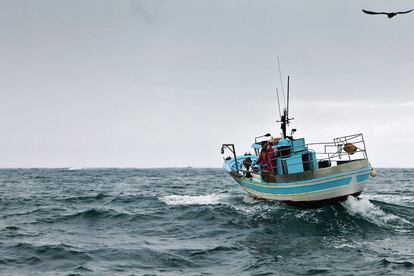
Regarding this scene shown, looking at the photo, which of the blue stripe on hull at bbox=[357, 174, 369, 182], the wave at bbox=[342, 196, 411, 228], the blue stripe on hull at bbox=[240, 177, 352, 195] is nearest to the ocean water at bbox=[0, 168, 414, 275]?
the wave at bbox=[342, 196, 411, 228]

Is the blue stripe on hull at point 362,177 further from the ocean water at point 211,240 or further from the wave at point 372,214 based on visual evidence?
the ocean water at point 211,240

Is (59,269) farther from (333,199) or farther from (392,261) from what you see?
(333,199)

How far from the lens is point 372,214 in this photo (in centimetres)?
1969

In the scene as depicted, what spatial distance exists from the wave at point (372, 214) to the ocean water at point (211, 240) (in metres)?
0.05

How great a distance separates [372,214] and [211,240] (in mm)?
8975

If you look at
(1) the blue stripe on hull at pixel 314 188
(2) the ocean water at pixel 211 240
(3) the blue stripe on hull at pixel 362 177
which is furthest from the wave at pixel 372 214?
(1) the blue stripe on hull at pixel 314 188

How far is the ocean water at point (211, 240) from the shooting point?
39.1 feet

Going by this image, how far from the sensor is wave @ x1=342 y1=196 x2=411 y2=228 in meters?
18.2

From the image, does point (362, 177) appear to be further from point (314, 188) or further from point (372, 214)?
point (314, 188)

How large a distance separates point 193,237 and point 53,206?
46.6 ft

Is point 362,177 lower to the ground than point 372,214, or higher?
higher

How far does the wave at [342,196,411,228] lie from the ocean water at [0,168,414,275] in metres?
0.05

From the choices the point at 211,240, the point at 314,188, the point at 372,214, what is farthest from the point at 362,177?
the point at 211,240

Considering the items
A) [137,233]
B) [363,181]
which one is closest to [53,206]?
A: [137,233]
